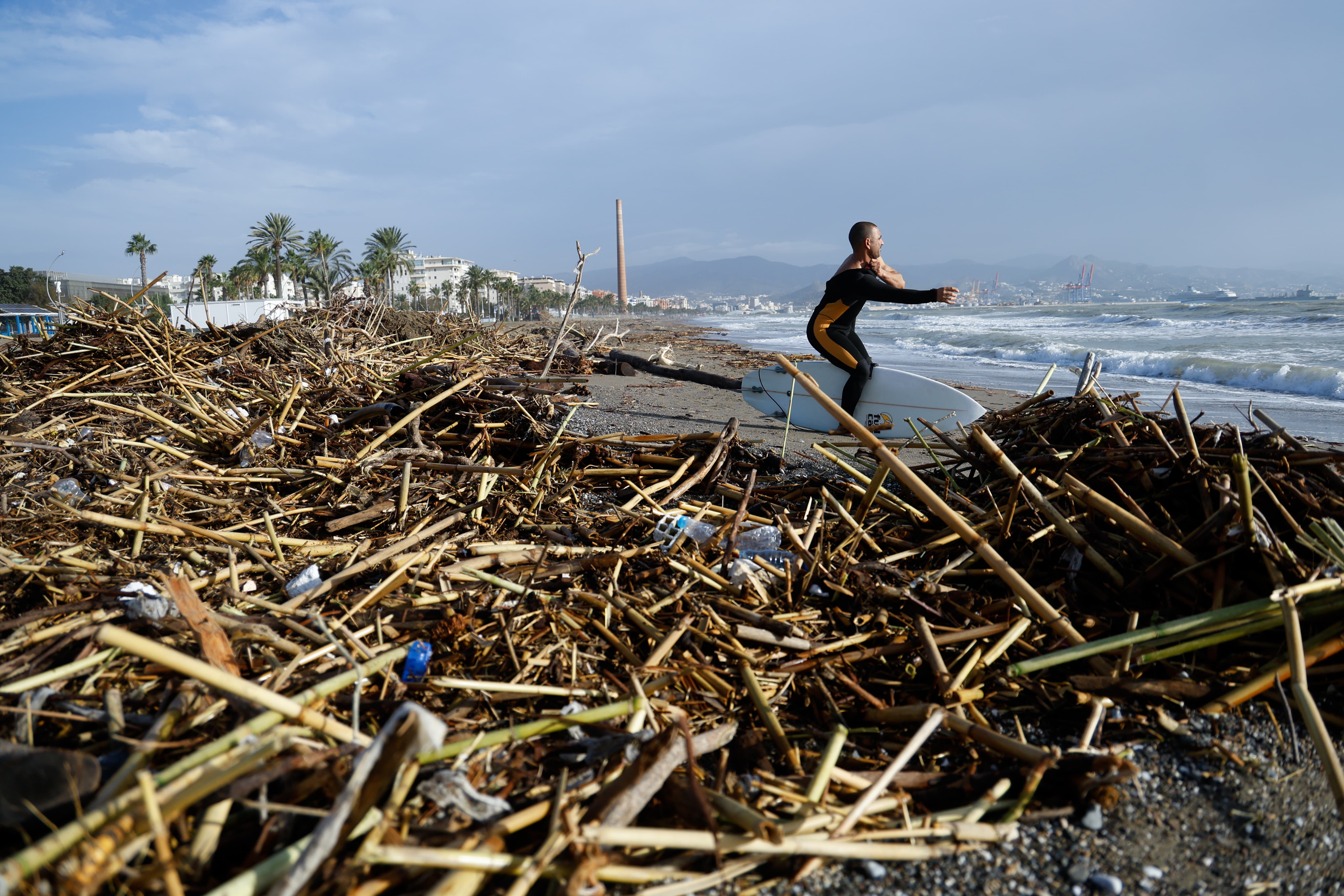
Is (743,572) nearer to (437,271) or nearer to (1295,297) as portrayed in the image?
(1295,297)

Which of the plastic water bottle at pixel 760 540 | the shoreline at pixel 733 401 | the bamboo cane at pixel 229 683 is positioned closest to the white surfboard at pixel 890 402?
the shoreline at pixel 733 401

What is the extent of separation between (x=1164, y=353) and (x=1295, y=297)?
8087cm

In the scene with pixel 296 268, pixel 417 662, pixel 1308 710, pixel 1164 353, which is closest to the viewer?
pixel 1308 710

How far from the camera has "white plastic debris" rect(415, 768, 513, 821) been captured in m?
1.56

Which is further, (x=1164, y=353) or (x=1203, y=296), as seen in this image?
(x=1203, y=296)

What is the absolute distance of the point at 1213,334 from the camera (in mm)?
28891

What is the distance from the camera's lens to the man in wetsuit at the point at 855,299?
5758mm

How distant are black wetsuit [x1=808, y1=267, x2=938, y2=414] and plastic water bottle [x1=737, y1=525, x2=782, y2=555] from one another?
329 centimetres

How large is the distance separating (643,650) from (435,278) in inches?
6103

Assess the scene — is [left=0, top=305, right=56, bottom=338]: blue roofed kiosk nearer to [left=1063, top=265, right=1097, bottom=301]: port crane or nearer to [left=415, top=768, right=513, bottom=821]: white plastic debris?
[left=415, top=768, right=513, bottom=821]: white plastic debris

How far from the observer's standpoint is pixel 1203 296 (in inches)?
4026

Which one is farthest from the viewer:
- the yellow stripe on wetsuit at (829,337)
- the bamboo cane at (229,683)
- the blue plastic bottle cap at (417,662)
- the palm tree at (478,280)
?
the palm tree at (478,280)

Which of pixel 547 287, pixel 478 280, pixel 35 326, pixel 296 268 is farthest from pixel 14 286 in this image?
pixel 547 287

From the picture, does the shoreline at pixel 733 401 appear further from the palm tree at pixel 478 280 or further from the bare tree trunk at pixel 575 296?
the palm tree at pixel 478 280
